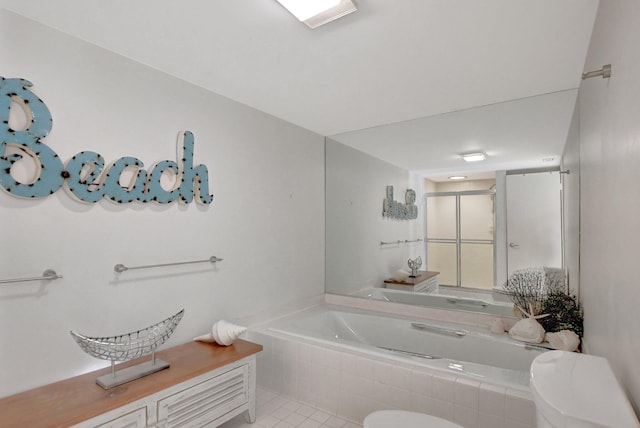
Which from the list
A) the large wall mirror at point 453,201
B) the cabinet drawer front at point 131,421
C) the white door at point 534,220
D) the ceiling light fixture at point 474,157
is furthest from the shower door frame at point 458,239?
the cabinet drawer front at point 131,421

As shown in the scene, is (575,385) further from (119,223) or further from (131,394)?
(119,223)

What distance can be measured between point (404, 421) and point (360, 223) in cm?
213

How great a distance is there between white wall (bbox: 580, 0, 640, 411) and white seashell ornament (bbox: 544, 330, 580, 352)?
347 millimetres

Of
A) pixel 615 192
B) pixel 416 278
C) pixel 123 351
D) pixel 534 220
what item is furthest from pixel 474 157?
pixel 123 351

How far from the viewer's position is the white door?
8.10 feet

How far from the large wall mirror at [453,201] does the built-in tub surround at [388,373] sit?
0.38 meters

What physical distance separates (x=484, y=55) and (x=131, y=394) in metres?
2.50

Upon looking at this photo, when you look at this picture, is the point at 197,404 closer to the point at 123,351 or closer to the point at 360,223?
the point at 123,351

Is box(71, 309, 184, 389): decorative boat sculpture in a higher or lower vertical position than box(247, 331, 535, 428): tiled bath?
higher

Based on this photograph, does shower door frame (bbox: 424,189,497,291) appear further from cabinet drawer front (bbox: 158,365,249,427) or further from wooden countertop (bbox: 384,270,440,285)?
cabinet drawer front (bbox: 158,365,249,427)

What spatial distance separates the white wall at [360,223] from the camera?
3207 mm

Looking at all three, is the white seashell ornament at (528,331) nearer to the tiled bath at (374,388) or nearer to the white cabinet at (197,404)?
the tiled bath at (374,388)

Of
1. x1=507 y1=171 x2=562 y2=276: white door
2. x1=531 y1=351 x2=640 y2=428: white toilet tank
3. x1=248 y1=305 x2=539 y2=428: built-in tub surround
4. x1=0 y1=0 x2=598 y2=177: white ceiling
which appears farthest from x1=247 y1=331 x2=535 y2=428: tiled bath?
x1=0 y1=0 x2=598 y2=177: white ceiling

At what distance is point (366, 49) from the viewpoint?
1.87 metres
